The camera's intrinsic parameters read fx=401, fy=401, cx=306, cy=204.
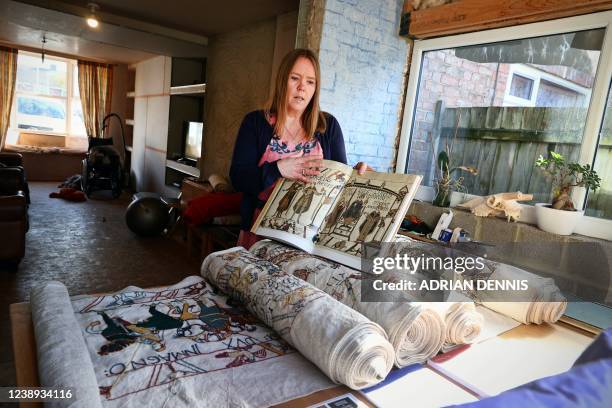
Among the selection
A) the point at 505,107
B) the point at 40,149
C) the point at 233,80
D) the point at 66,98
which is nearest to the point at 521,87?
the point at 505,107

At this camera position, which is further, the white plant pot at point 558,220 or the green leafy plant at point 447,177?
the green leafy plant at point 447,177

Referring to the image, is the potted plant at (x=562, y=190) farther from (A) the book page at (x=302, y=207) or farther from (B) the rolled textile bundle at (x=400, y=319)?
(B) the rolled textile bundle at (x=400, y=319)

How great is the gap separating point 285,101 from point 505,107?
1.67 m

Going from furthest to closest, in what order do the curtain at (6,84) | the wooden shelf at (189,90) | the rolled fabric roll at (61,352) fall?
the curtain at (6,84), the wooden shelf at (189,90), the rolled fabric roll at (61,352)

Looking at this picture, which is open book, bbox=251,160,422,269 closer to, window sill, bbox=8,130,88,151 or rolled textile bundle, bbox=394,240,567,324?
rolled textile bundle, bbox=394,240,567,324

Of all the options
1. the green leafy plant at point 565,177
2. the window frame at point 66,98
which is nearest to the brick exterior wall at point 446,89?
the green leafy plant at point 565,177

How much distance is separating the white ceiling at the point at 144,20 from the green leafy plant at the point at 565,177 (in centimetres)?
250

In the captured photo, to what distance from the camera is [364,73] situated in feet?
8.21

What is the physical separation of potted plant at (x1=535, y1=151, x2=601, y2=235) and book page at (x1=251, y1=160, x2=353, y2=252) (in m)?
1.28

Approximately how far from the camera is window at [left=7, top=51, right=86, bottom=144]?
804cm

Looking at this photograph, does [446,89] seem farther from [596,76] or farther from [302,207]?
[302,207]

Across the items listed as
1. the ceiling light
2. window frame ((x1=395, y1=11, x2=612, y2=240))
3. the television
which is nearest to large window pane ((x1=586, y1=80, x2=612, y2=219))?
window frame ((x1=395, y1=11, x2=612, y2=240))

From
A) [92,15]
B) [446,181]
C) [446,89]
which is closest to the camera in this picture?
[446,181]

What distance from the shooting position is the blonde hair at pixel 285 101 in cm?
121
